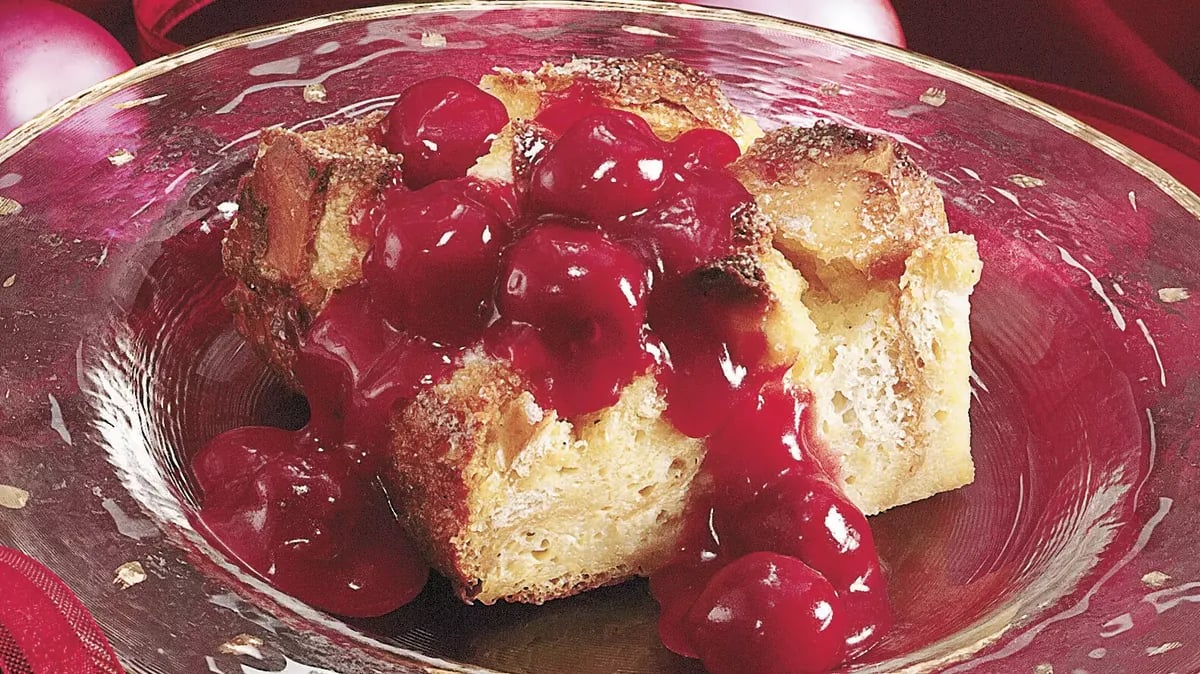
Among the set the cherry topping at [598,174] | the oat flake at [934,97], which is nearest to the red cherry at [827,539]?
the cherry topping at [598,174]

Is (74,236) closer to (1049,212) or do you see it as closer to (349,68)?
(349,68)

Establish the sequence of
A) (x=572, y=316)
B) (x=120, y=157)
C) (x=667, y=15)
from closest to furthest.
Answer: (x=572, y=316) → (x=120, y=157) → (x=667, y=15)

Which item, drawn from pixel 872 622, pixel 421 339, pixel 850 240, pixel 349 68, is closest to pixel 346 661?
pixel 421 339

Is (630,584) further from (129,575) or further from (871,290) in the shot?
(129,575)

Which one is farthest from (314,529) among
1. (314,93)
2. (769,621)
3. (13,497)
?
(314,93)

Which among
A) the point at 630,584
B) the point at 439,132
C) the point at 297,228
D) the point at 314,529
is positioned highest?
the point at 439,132

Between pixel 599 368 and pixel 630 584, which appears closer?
pixel 599 368
